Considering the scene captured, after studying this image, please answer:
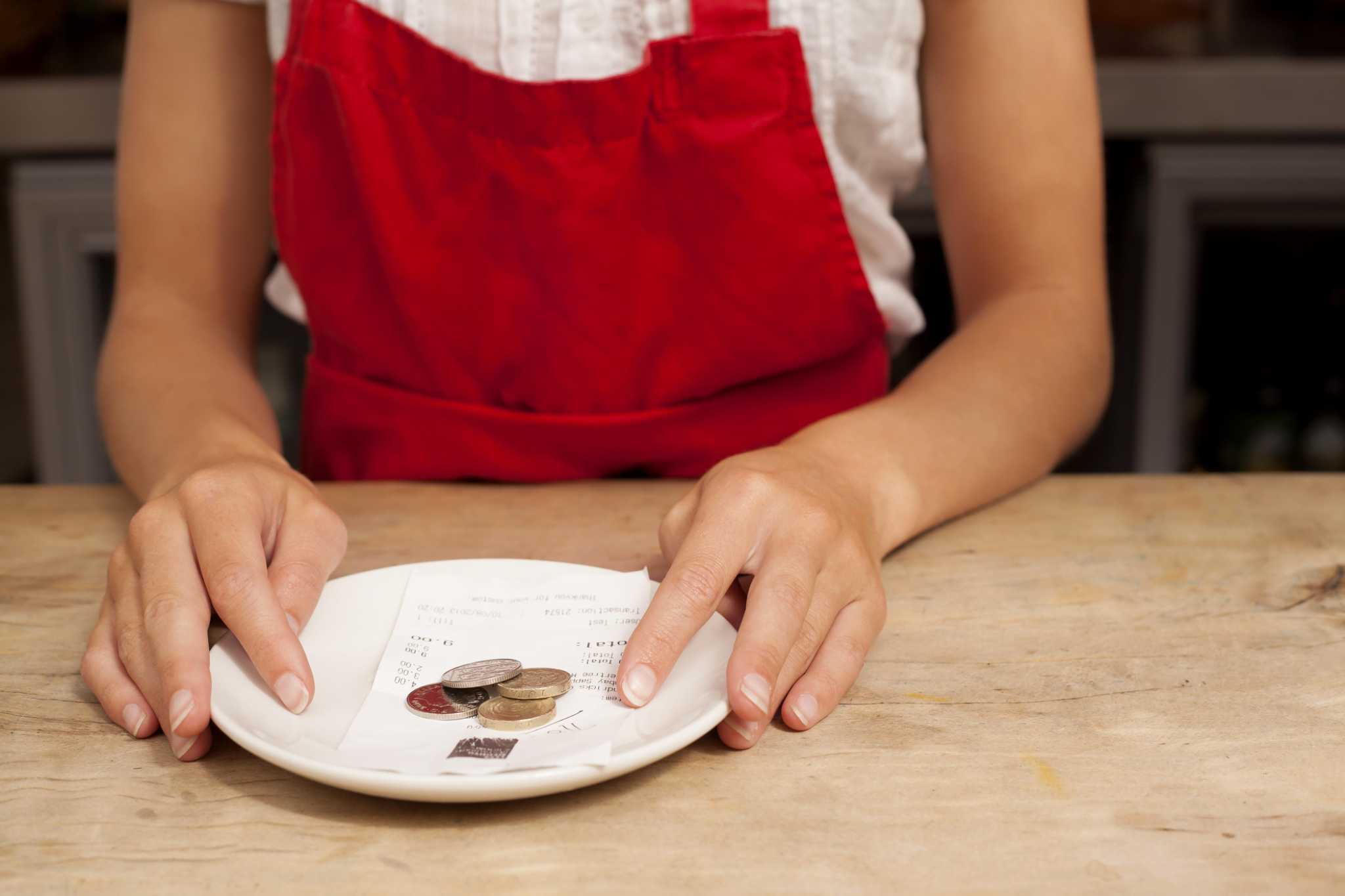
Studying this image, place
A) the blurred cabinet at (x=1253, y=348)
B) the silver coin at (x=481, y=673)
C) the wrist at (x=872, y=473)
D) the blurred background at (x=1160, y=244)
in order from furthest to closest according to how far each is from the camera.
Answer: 1. the blurred cabinet at (x=1253, y=348)
2. the blurred background at (x=1160, y=244)
3. the wrist at (x=872, y=473)
4. the silver coin at (x=481, y=673)

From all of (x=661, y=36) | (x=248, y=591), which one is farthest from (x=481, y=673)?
(x=661, y=36)

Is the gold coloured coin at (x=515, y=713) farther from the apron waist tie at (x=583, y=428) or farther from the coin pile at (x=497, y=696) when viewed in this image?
the apron waist tie at (x=583, y=428)

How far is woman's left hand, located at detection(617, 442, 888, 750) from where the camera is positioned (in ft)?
1.94

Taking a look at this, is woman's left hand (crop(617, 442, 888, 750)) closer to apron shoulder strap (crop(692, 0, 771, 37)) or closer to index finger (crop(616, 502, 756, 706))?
index finger (crop(616, 502, 756, 706))

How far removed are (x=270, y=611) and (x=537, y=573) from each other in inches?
6.6

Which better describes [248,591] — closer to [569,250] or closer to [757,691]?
[757,691]

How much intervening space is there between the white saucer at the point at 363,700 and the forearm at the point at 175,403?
6.6 inches

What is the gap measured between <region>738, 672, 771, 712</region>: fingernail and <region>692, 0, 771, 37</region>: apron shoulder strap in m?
0.52

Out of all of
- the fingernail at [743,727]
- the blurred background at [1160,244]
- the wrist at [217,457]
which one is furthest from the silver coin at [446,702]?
the blurred background at [1160,244]

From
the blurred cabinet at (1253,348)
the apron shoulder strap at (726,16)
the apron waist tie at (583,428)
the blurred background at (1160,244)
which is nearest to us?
the apron shoulder strap at (726,16)

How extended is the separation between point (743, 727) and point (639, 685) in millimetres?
52

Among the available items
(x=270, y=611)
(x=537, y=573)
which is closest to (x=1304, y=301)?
(x=537, y=573)

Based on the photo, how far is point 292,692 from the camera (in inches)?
23.1

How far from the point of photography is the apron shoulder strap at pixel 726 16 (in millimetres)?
906
